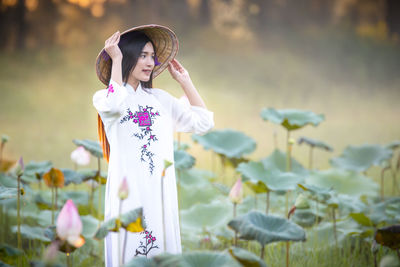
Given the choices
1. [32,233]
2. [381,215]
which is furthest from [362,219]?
[32,233]

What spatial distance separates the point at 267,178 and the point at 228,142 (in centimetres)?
63

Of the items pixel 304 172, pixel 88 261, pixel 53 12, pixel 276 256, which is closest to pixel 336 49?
pixel 304 172

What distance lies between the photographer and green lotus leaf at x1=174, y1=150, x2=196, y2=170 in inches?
69.9

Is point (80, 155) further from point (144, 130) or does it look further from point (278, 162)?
point (278, 162)

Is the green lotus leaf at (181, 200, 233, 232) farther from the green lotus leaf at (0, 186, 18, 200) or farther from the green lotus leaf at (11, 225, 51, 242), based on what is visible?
the green lotus leaf at (0, 186, 18, 200)

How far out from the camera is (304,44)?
395cm

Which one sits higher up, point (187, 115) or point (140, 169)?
point (187, 115)

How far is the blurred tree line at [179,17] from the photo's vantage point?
3.69 metres

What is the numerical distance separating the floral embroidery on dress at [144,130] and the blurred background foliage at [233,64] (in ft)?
6.94

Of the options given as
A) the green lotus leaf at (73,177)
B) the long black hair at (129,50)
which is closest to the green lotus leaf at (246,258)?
the long black hair at (129,50)

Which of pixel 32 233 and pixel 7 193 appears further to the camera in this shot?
pixel 32 233

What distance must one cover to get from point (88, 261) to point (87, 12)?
2.65 m

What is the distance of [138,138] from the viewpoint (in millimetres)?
1109

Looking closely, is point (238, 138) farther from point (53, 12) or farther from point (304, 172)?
point (53, 12)
